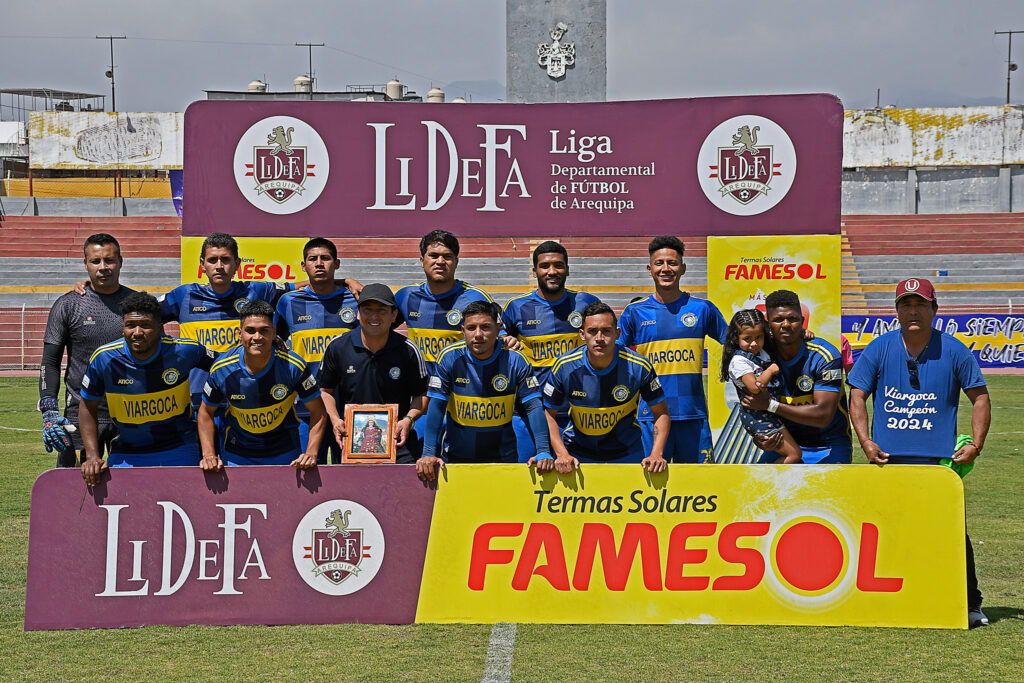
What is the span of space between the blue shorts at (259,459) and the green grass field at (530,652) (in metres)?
1.02

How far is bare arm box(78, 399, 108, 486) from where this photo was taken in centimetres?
598

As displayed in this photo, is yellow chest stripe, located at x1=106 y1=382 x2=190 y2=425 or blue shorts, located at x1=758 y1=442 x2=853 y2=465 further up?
yellow chest stripe, located at x1=106 y1=382 x2=190 y2=425

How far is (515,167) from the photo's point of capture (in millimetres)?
8828

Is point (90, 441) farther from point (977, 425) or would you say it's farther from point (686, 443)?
point (977, 425)

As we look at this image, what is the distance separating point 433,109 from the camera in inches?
351

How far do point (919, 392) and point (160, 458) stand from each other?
174 inches

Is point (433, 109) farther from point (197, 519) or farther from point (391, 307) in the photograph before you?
point (197, 519)

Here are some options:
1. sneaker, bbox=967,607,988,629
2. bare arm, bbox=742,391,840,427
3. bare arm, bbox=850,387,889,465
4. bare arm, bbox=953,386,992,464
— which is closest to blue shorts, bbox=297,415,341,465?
bare arm, bbox=742,391,840,427

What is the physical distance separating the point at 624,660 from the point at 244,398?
264 cm

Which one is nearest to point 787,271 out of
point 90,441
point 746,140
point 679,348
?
point 746,140

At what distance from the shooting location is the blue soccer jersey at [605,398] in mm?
6406

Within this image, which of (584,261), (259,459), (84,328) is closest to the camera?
(259,459)

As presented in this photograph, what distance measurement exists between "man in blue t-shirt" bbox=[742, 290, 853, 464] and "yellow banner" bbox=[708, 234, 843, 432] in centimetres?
293

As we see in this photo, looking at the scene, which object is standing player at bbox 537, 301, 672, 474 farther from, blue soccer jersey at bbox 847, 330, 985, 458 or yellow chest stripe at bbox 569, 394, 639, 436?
blue soccer jersey at bbox 847, 330, 985, 458
